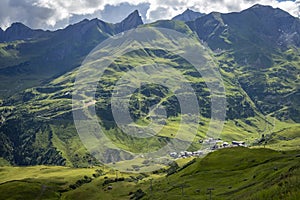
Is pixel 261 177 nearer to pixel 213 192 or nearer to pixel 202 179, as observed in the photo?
pixel 213 192

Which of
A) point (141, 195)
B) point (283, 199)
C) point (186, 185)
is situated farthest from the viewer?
point (141, 195)

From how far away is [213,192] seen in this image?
13275cm

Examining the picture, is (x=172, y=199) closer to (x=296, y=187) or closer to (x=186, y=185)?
(x=186, y=185)

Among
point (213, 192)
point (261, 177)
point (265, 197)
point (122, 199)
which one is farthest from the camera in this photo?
point (122, 199)

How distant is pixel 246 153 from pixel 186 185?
51114 millimetres

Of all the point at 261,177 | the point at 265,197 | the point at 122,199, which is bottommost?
the point at 122,199

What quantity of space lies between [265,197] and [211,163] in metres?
127

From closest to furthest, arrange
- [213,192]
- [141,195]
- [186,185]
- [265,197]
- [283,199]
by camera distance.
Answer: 1. [283,199]
2. [265,197]
3. [213,192]
4. [186,185]
5. [141,195]

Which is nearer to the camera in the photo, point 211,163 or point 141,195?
point 141,195

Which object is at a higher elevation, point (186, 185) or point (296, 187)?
point (296, 187)

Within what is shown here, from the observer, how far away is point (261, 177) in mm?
123750

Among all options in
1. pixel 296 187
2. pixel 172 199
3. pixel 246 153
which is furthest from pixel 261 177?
pixel 246 153

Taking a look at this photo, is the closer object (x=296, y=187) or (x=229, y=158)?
(x=296, y=187)

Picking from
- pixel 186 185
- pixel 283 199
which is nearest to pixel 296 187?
pixel 283 199
